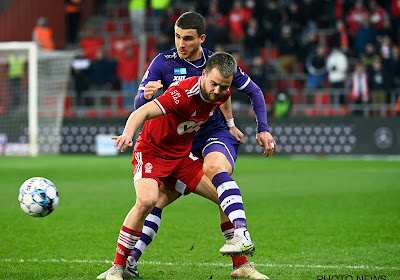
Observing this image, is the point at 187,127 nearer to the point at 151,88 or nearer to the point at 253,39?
the point at 151,88

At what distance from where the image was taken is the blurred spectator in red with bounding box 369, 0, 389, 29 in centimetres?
2392

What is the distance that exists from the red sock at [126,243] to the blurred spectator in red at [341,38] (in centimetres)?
1805

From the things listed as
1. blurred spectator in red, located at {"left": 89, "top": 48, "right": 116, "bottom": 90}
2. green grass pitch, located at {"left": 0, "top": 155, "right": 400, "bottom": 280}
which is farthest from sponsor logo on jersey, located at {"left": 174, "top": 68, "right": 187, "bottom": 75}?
blurred spectator in red, located at {"left": 89, "top": 48, "right": 116, "bottom": 90}

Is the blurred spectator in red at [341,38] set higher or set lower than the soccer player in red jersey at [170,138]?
higher

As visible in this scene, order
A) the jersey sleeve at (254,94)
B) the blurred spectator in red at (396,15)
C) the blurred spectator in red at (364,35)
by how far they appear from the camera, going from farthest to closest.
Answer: the blurred spectator in red at (396,15) → the blurred spectator in red at (364,35) → the jersey sleeve at (254,94)

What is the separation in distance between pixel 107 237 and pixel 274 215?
289cm

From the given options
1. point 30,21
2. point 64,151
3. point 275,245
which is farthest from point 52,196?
point 30,21

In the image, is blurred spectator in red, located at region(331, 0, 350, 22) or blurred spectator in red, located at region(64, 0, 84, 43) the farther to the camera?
blurred spectator in red, located at region(64, 0, 84, 43)

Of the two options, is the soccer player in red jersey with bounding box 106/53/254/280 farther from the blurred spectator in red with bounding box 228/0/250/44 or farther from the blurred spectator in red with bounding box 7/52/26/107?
the blurred spectator in red with bounding box 228/0/250/44

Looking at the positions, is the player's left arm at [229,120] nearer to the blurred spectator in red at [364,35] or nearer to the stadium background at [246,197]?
the stadium background at [246,197]

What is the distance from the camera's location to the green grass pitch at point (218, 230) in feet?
21.3

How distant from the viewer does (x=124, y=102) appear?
25562mm

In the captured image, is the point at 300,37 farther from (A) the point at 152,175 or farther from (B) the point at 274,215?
(A) the point at 152,175

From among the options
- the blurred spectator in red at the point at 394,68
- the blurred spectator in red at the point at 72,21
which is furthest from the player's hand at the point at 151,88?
the blurred spectator in red at the point at 72,21
